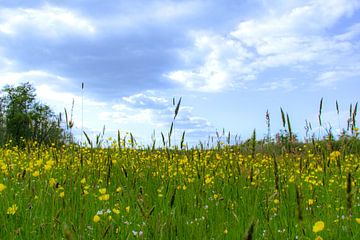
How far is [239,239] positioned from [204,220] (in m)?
0.50

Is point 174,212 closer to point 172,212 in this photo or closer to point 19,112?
point 172,212

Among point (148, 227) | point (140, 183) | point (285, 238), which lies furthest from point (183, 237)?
point (140, 183)

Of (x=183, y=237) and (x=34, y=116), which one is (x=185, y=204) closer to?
(x=183, y=237)

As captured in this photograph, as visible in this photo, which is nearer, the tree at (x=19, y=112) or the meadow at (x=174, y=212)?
the meadow at (x=174, y=212)

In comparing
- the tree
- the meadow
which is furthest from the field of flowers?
the tree

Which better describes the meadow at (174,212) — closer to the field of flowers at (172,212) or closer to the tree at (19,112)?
the field of flowers at (172,212)

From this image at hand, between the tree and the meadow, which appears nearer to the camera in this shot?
the meadow

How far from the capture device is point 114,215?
339 centimetres

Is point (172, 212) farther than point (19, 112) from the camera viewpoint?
No

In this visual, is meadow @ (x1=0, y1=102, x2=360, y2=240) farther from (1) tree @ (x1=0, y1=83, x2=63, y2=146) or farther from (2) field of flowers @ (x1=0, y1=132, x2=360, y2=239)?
(1) tree @ (x1=0, y1=83, x2=63, y2=146)

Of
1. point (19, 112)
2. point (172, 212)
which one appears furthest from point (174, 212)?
point (19, 112)

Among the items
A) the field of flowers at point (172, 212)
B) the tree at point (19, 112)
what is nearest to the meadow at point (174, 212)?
the field of flowers at point (172, 212)

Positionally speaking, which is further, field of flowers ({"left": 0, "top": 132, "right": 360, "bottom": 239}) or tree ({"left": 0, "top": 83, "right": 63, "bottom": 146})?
tree ({"left": 0, "top": 83, "right": 63, "bottom": 146})

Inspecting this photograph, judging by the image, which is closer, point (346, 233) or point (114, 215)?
point (346, 233)
